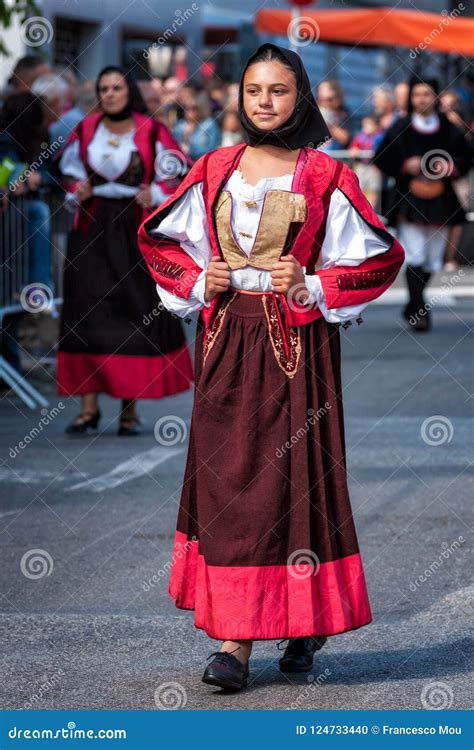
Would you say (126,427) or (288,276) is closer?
(288,276)

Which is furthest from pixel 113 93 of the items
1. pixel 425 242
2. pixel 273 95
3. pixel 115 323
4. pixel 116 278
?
pixel 425 242

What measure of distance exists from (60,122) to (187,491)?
8.63 metres

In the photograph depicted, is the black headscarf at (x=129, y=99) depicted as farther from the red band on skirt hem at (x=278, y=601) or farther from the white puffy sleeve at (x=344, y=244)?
the red band on skirt hem at (x=278, y=601)

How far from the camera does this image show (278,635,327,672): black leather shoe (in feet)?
17.6

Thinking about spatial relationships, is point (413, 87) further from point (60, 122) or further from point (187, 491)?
point (187, 491)

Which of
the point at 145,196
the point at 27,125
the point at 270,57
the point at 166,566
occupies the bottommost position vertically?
the point at 166,566

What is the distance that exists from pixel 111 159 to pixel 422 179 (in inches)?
244

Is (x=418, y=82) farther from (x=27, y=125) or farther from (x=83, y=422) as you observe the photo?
(x=83, y=422)

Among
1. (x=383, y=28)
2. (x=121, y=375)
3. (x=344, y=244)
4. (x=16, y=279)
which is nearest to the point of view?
(x=344, y=244)

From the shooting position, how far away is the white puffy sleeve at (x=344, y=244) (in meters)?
5.24

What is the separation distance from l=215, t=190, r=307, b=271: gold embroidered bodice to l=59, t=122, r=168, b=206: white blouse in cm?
479

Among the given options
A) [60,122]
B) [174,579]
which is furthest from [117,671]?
[60,122]

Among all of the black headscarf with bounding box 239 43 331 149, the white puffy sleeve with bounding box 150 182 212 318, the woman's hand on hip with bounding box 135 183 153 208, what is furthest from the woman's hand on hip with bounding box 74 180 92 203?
the black headscarf with bounding box 239 43 331 149

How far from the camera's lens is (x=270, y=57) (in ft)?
17.3
